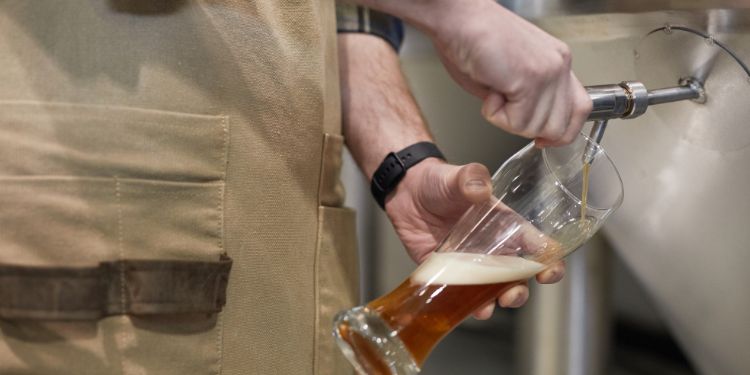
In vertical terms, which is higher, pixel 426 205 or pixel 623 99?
pixel 623 99

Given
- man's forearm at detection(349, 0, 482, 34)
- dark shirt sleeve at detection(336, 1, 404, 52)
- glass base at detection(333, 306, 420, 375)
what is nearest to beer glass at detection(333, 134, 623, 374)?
glass base at detection(333, 306, 420, 375)

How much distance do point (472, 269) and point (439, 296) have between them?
0.08 feet

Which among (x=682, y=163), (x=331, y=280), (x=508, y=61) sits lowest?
(x=331, y=280)

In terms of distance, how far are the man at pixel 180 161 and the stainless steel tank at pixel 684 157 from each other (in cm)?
15

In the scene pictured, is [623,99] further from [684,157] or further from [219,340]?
[219,340]

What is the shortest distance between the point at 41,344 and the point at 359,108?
12.6 inches

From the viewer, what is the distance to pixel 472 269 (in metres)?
0.50

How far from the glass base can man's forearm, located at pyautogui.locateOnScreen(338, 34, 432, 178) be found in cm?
25

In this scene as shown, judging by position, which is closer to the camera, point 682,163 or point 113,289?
point 113,289

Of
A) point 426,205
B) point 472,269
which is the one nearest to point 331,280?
point 426,205

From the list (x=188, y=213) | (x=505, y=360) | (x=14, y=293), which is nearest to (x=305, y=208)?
(x=188, y=213)

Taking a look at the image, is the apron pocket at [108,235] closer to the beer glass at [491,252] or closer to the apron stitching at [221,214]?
the apron stitching at [221,214]

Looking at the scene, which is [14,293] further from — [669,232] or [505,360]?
[505,360]

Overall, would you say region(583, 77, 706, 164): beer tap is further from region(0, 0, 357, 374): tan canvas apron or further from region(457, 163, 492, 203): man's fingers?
region(0, 0, 357, 374): tan canvas apron
